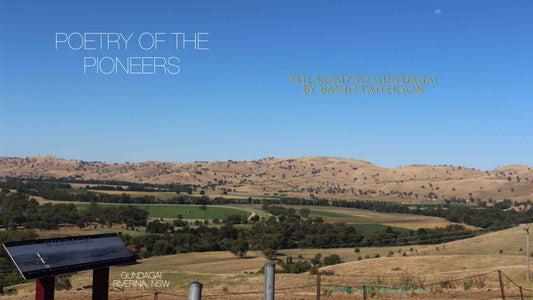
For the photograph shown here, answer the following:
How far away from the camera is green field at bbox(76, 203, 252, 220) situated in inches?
5354

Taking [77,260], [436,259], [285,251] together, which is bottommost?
[285,251]

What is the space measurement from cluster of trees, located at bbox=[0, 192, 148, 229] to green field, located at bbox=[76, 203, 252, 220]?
15894mm

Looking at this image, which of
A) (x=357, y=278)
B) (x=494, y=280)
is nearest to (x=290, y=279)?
(x=357, y=278)

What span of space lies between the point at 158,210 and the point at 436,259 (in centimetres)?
11406

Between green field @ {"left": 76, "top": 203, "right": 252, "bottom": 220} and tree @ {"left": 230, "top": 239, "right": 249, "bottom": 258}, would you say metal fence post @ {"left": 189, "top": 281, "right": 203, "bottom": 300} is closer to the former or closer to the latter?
tree @ {"left": 230, "top": 239, "right": 249, "bottom": 258}

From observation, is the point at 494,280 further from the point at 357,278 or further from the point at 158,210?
the point at 158,210

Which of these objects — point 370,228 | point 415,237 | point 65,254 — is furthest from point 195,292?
point 370,228

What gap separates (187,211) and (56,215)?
45.8 metres

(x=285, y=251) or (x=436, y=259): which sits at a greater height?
(x=436, y=259)

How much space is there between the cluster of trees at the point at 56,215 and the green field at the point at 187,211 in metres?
15.9

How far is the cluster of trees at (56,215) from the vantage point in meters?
101

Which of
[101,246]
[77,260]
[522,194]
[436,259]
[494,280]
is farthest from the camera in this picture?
[522,194]

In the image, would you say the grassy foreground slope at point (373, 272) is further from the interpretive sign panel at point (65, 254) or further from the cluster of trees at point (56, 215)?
the cluster of trees at point (56, 215)

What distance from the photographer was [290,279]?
3059cm
